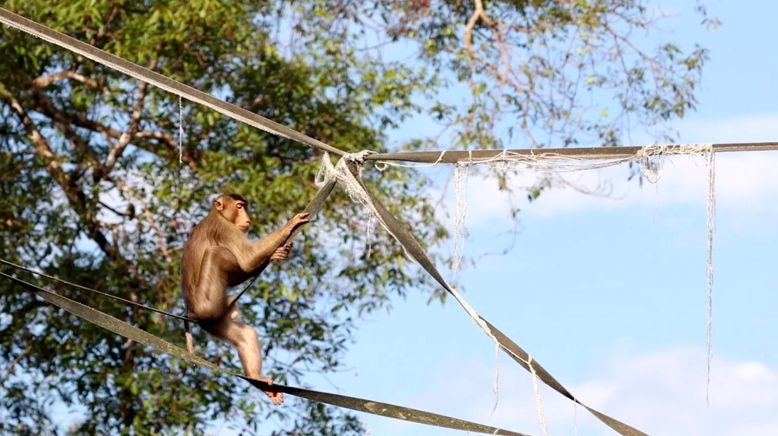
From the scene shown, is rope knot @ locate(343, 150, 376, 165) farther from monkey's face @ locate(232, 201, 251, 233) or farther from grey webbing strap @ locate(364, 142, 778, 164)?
monkey's face @ locate(232, 201, 251, 233)

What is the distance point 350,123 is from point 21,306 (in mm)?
2426

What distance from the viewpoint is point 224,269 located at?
5.14 meters

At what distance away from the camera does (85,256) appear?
8977 millimetres

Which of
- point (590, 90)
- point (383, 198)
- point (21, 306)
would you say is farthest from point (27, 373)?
point (590, 90)

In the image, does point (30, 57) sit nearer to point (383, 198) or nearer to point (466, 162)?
point (383, 198)

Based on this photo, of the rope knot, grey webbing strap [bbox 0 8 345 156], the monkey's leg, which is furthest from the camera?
the monkey's leg

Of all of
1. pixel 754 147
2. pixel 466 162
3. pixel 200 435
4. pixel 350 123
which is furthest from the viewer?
pixel 350 123

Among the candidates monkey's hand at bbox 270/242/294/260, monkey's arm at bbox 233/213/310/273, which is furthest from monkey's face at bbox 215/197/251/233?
monkey's hand at bbox 270/242/294/260

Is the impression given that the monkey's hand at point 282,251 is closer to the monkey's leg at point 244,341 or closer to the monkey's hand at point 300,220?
the monkey's hand at point 300,220

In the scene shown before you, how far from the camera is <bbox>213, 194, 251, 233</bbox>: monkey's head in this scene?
547 centimetres

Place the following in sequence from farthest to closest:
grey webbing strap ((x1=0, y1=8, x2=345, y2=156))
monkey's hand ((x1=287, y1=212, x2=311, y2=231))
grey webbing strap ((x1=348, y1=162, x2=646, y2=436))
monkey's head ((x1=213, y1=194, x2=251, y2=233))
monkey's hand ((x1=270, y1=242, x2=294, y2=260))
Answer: monkey's head ((x1=213, y1=194, x2=251, y2=233)) < monkey's hand ((x1=270, y1=242, x2=294, y2=260)) < monkey's hand ((x1=287, y1=212, x2=311, y2=231)) < grey webbing strap ((x1=0, y1=8, x2=345, y2=156)) < grey webbing strap ((x1=348, y1=162, x2=646, y2=436))

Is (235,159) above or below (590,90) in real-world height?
below

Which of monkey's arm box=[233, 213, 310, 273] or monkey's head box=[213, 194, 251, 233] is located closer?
monkey's arm box=[233, 213, 310, 273]

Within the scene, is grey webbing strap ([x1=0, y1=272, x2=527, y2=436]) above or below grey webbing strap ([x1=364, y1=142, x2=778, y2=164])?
below
